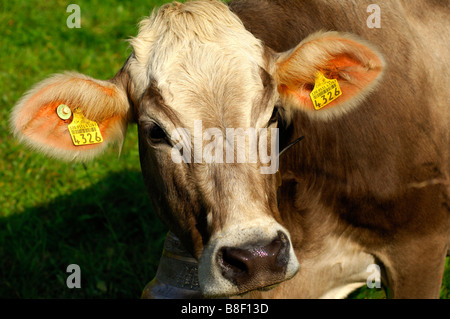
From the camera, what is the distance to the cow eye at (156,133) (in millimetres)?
2830

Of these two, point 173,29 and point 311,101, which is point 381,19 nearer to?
point 311,101

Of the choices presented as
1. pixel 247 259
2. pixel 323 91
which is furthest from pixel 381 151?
pixel 247 259

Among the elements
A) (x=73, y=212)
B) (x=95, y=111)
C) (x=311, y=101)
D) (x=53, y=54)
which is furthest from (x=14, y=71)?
(x=311, y=101)

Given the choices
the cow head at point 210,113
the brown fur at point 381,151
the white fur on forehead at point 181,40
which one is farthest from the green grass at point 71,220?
the brown fur at point 381,151

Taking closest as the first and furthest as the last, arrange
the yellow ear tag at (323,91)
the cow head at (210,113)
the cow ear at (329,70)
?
the cow head at (210,113) < the cow ear at (329,70) < the yellow ear tag at (323,91)

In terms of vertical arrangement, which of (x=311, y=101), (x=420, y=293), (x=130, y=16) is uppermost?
(x=311, y=101)

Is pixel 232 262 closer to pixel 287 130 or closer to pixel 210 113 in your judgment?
pixel 210 113

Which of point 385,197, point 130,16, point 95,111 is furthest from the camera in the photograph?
point 130,16

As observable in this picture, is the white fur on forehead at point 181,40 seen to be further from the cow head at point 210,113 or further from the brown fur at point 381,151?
the brown fur at point 381,151

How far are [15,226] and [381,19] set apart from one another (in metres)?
3.31

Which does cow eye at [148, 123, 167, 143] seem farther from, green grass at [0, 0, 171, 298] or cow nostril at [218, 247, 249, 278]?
green grass at [0, 0, 171, 298]

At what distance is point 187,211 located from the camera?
2863 mm

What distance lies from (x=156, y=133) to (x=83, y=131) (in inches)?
20.7

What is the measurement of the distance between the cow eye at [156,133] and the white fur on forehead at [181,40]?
211 millimetres
